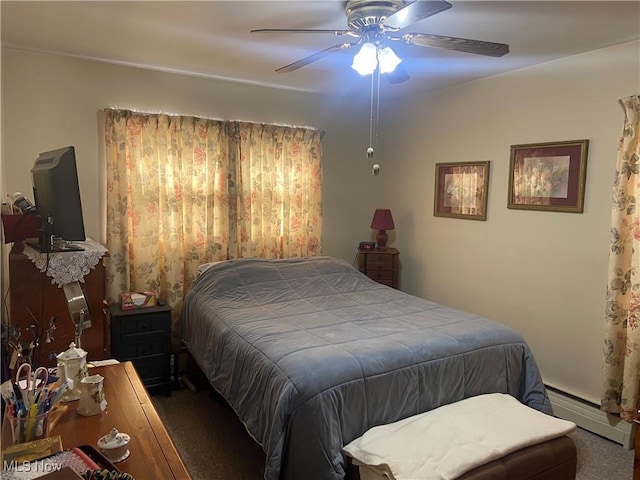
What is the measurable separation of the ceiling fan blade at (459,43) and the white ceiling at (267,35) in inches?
10.9

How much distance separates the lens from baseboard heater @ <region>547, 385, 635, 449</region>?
9.34 feet

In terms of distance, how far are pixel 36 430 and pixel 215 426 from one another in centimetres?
183

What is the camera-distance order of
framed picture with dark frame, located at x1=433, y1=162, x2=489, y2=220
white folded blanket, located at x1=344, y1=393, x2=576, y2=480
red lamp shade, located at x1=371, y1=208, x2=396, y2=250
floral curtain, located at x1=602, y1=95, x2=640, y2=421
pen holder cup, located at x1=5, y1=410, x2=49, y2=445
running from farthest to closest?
1. red lamp shade, located at x1=371, y1=208, x2=396, y2=250
2. framed picture with dark frame, located at x1=433, y1=162, x2=489, y2=220
3. floral curtain, located at x1=602, y1=95, x2=640, y2=421
4. white folded blanket, located at x1=344, y1=393, x2=576, y2=480
5. pen holder cup, located at x1=5, y1=410, x2=49, y2=445

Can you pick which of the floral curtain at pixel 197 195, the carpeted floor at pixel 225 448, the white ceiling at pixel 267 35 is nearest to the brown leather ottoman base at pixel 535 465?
the carpeted floor at pixel 225 448

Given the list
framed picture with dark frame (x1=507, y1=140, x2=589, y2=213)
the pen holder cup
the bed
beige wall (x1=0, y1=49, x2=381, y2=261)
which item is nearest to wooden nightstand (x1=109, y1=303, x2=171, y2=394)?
the bed

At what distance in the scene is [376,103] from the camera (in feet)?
15.3

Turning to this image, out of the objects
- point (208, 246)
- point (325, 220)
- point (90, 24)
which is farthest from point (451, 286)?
point (90, 24)

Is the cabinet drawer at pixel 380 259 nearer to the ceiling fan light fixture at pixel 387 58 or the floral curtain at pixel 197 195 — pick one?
the floral curtain at pixel 197 195

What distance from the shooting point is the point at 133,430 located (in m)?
1.44

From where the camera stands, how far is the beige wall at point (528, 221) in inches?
118

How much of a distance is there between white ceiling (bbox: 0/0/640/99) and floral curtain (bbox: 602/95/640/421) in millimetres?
670

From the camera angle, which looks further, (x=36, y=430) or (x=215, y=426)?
(x=215, y=426)

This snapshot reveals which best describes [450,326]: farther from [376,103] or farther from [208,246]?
[376,103]

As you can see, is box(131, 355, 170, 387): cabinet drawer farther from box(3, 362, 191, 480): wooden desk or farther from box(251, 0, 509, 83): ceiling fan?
box(251, 0, 509, 83): ceiling fan
